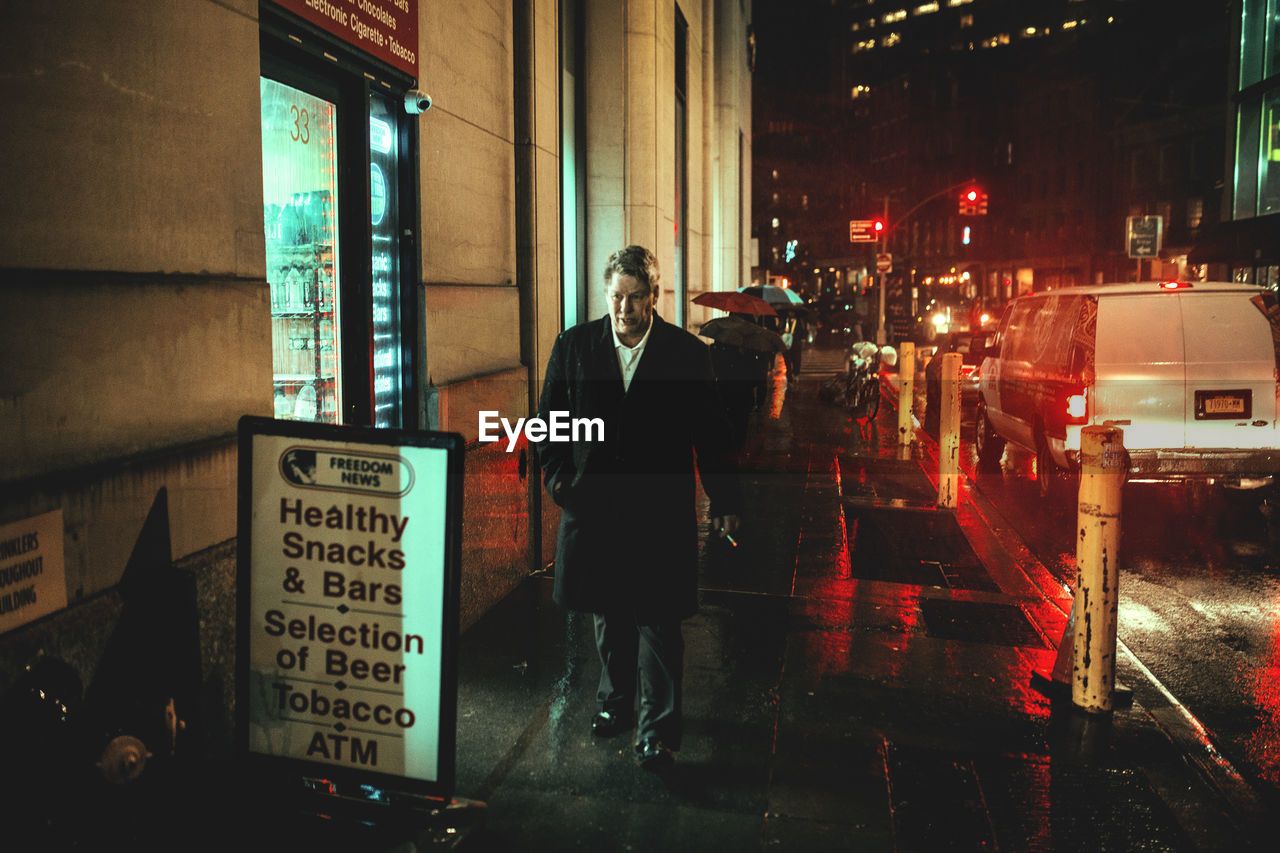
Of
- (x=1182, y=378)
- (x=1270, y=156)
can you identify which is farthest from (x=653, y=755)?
(x=1270, y=156)

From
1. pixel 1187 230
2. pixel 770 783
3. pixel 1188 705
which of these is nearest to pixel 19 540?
pixel 770 783

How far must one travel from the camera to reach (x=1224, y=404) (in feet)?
28.9

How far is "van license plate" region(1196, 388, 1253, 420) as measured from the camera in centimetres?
877

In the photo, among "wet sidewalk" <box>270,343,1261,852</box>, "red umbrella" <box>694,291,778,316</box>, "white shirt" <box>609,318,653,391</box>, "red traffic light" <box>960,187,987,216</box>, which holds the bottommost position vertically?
"wet sidewalk" <box>270,343,1261,852</box>

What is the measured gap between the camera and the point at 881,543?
8.16 m

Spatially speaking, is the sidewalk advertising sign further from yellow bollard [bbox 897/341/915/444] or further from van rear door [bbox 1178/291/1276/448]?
yellow bollard [bbox 897/341/915/444]

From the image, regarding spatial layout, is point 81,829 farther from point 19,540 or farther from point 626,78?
point 626,78

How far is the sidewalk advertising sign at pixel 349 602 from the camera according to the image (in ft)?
10.6

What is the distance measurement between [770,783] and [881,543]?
4.51m

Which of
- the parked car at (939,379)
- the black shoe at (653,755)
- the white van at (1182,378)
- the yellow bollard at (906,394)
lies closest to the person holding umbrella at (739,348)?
the yellow bollard at (906,394)

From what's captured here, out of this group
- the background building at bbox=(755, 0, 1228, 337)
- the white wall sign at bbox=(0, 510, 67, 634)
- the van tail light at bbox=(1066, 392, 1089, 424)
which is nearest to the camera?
the white wall sign at bbox=(0, 510, 67, 634)

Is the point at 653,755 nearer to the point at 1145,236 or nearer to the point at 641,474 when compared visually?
the point at 641,474

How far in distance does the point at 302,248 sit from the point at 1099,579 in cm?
422

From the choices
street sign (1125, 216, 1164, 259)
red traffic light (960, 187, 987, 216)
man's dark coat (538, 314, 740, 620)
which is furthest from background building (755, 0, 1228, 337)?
man's dark coat (538, 314, 740, 620)
